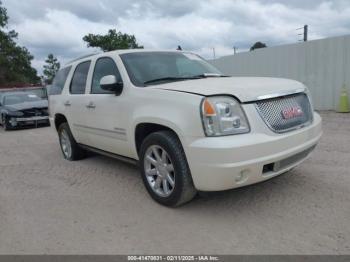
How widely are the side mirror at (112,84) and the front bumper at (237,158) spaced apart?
4.68 ft

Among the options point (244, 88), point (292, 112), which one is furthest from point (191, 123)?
point (292, 112)

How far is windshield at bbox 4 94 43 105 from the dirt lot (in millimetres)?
9370

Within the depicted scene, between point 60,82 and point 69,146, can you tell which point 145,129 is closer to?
point 69,146

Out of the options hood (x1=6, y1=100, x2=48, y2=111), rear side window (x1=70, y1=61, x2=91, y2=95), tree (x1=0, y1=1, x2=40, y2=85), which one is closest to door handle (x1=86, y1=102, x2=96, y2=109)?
rear side window (x1=70, y1=61, x2=91, y2=95)

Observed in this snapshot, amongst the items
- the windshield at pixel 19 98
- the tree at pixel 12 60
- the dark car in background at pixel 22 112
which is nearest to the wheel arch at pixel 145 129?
the dark car in background at pixel 22 112

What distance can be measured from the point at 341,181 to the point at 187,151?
7.20ft

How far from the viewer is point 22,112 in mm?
12898

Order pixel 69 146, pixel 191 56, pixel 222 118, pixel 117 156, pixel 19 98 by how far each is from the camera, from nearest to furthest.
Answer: pixel 222 118 < pixel 117 156 < pixel 191 56 < pixel 69 146 < pixel 19 98

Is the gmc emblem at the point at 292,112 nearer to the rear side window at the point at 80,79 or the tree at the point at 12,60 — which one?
the rear side window at the point at 80,79

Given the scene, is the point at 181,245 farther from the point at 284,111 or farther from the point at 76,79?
the point at 76,79

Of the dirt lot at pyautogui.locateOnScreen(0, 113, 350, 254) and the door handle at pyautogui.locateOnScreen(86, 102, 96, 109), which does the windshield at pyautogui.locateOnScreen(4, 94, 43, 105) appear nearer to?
the dirt lot at pyautogui.locateOnScreen(0, 113, 350, 254)

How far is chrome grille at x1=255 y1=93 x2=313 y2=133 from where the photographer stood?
11.2 feet

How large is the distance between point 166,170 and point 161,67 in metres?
1.49

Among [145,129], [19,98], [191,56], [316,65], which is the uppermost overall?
[191,56]
